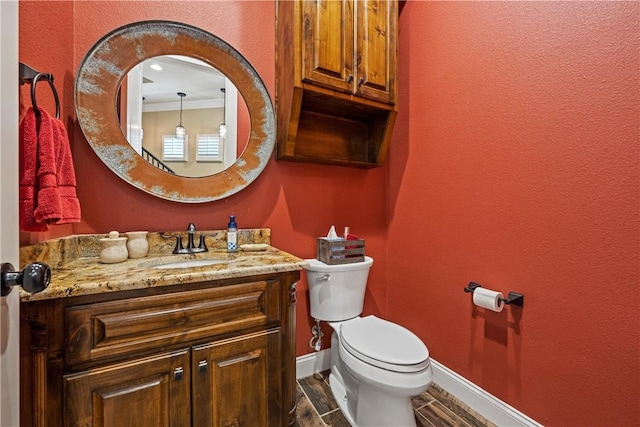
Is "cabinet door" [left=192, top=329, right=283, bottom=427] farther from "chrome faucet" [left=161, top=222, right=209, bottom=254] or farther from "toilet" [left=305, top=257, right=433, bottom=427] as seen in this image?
"chrome faucet" [left=161, top=222, right=209, bottom=254]

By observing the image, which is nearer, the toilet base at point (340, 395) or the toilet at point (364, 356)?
the toilet at point (364, 356)

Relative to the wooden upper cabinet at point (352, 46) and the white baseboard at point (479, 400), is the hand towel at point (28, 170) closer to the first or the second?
the wooden upper cabinet at point (352, 46)

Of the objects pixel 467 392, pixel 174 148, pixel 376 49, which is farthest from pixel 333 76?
pixel 467 392

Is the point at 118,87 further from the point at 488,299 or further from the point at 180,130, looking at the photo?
the point at 488,299

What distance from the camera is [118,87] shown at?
1249mm

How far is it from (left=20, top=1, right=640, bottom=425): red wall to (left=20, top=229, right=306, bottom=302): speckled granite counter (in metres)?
0.09

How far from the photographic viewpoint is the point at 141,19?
130 cm

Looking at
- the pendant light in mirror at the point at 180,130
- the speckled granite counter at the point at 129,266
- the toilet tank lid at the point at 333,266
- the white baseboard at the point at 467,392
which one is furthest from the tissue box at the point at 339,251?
the pendant light in mirror at the point at 180,130

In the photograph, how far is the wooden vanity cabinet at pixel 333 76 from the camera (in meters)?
1.38

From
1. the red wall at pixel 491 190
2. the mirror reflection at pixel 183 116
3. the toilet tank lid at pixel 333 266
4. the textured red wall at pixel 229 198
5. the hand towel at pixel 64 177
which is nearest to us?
the hand towel at pixel 64 177

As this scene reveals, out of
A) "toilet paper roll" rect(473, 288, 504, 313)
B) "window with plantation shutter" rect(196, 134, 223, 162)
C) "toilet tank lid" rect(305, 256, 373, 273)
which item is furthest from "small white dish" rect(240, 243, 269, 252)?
"toilet paper roll" rect(473, 288, 504, 313)

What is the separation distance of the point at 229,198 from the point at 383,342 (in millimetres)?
1098

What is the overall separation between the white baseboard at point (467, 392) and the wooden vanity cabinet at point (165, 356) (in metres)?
0.63

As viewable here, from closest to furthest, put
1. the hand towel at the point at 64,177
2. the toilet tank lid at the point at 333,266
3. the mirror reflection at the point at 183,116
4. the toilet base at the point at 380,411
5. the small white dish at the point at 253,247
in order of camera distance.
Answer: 1. the hand towel at the point at 64,177
2. the toilet base at the point at 380,411
3. the mirror reflection at the point at 183,116
4. the small white dish at the point at 253,247
5. the toilet tank lid at the point at 333,266
